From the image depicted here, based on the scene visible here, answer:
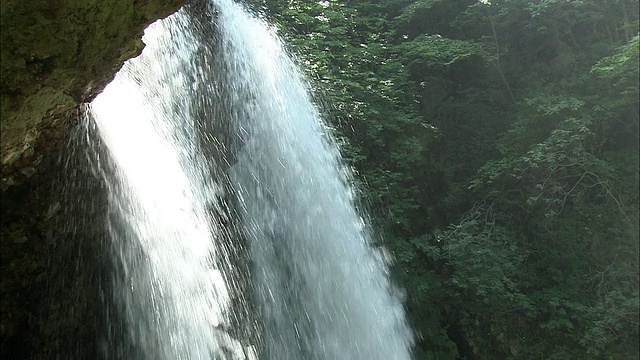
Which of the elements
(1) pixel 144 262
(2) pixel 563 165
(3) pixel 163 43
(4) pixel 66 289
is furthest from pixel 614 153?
(4) pixel 66 289

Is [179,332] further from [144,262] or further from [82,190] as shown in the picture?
[82,190]

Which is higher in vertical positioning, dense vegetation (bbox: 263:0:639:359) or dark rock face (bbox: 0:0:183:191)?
dark rock face (bbox: 0:0:183:191)

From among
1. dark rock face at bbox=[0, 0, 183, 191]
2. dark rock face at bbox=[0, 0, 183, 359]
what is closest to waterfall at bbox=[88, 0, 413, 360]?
dark rock face at bbox=[0, 0, 183, 359]

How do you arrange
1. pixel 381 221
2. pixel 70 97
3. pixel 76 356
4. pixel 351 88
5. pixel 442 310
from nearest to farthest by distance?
pixel 70 97 < pixel 76 356 < pixel 442 310 < pixel 381 221 < pixel 351 88

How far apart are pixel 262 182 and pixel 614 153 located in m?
6.18

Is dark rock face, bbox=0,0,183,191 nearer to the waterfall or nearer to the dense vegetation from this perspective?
the waterfall

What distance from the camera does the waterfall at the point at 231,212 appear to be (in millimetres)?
3844

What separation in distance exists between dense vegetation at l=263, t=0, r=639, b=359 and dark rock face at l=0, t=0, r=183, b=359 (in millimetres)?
5479

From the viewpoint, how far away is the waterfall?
384cm

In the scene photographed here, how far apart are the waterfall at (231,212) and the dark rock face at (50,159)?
34 cm

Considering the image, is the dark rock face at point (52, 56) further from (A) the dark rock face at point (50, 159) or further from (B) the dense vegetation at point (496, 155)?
(B) the dense vegetation at point (496, 155)

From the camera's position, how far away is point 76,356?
145 inches

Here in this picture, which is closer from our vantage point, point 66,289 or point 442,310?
point 66,289

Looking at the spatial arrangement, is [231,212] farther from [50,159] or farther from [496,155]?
[496,155]
